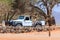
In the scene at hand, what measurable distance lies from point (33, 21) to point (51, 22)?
2.90m

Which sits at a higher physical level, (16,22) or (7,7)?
(7,7)

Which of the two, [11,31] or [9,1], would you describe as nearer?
[11,31]

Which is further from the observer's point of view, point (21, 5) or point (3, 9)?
point (21, 5)

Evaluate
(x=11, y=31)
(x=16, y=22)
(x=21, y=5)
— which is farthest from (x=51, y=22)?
(x=21, y=5)

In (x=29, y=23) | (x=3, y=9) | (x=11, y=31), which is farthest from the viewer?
(x=3, y=9)

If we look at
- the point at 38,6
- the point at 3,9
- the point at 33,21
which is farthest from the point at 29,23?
the point at 3,9

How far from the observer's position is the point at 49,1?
3183cm

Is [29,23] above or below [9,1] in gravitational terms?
below

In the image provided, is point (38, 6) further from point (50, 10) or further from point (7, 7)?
point (7, 7)

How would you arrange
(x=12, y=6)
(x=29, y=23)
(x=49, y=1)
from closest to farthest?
(x=49, y=1) < (x=29, y=23) < (x=12, y=6)

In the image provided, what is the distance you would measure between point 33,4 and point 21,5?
28.5 ft

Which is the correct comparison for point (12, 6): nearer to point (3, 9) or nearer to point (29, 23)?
point (3, 9)

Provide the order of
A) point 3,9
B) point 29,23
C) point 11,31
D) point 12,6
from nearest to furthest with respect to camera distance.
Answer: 1. point 11,31
2. point 29,23
3. point 3,9
4. point 12,6

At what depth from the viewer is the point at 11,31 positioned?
27.2m
